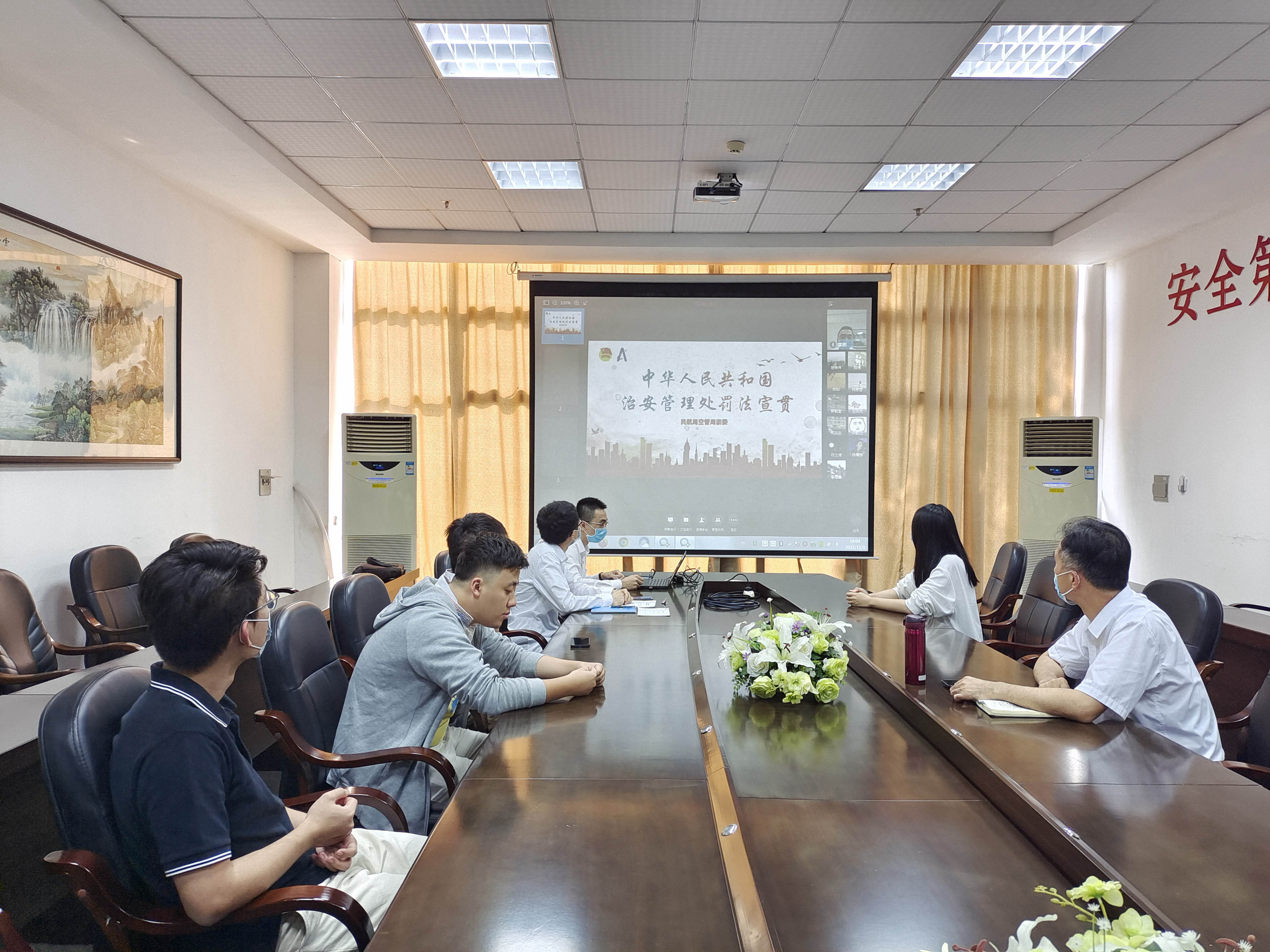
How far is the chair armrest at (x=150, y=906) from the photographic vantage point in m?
1.32

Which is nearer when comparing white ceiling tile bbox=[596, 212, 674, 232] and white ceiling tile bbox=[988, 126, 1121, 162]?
white ceiling tile bbox=[988, 126, 1121, 162]

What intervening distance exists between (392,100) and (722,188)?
6.30 ft

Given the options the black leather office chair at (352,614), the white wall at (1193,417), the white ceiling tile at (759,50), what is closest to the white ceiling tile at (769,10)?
the white ceiling tile at (759,50)

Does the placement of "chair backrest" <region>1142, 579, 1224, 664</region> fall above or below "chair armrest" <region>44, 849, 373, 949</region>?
above

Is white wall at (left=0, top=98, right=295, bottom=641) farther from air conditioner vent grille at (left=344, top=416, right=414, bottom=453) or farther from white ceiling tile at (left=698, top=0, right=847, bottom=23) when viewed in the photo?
white ceiling tile at (left=698, top=0, right=847, bottom=23)

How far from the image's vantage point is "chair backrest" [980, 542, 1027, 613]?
4793mm

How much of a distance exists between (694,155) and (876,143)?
39.6 inches

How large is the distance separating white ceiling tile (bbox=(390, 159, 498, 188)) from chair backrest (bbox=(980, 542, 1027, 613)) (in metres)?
3.93

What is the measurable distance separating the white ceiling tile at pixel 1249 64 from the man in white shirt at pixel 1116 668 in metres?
2.46

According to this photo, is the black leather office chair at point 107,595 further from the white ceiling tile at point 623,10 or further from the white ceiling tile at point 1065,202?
the white ceiling tile at point 1065,202

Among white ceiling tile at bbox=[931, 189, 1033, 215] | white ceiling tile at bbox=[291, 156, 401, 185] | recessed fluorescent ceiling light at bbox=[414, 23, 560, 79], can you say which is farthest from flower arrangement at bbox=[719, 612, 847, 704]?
white ceiling tile at bbox=[931, 189, 1033, 215]

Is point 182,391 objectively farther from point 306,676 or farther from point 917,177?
point 917,177

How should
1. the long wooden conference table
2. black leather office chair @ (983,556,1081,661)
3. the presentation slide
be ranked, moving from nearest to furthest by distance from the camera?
the long wooden conference table, black leather office chair @ (983,556,1081,661), the presentation slide

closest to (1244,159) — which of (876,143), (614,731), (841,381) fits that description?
(876,143)
